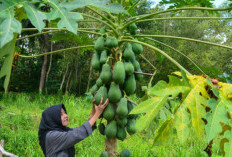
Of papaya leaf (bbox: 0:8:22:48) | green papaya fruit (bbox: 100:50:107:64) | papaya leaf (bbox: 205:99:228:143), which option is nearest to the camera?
papaya leaf (bbox: 0:8:22:48)

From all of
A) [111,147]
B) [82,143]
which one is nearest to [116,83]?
[111,147]

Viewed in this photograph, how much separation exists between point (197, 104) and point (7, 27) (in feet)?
3.11

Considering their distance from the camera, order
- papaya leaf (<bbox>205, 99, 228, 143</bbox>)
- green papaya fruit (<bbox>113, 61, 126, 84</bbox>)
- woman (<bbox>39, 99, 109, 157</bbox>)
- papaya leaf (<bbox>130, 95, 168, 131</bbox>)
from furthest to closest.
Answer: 1. woman (<bbox>39, 99, 109, 157</bbox>)
2. green papaya fruit (<bbox>113, 61, 126, 84</bbox>)
3. papaya leaf (<bbox>130, 95, 168, 131</bbox>)
4. papaya leaf (<bbox>205, 99, 228, 143</bbox>)

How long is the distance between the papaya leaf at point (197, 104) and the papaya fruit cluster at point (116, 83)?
51 cm

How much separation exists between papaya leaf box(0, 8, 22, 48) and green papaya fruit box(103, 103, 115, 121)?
2.81ft

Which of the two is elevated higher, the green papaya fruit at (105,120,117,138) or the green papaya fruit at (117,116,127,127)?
the green papaya fruit at (117,116,127,127)

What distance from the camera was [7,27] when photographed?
917 millimetres

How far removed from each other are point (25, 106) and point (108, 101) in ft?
19.3

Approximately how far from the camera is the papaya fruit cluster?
1560 millimetres

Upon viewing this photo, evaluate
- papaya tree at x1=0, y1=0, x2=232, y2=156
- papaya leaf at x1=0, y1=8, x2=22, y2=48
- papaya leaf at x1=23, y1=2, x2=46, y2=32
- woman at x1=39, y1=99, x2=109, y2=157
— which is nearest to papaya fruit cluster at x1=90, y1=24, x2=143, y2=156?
papaya tree at x1=0, y1=0, x2=232, y2=156

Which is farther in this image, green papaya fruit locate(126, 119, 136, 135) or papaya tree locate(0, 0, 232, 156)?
green papaya fruit locate(126, 119, 136, 135)

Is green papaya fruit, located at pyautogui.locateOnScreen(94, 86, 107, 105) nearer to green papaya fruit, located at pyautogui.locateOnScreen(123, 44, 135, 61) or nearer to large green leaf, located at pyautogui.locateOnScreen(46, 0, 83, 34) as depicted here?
green papaya fruit, located at pyautogui.locateOnScreen(123, 44, 135, 61)

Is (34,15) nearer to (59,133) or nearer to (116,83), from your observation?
(116,83)

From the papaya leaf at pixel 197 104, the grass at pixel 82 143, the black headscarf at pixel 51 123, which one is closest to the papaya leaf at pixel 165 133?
the papaya leaf at pixel 197 104
